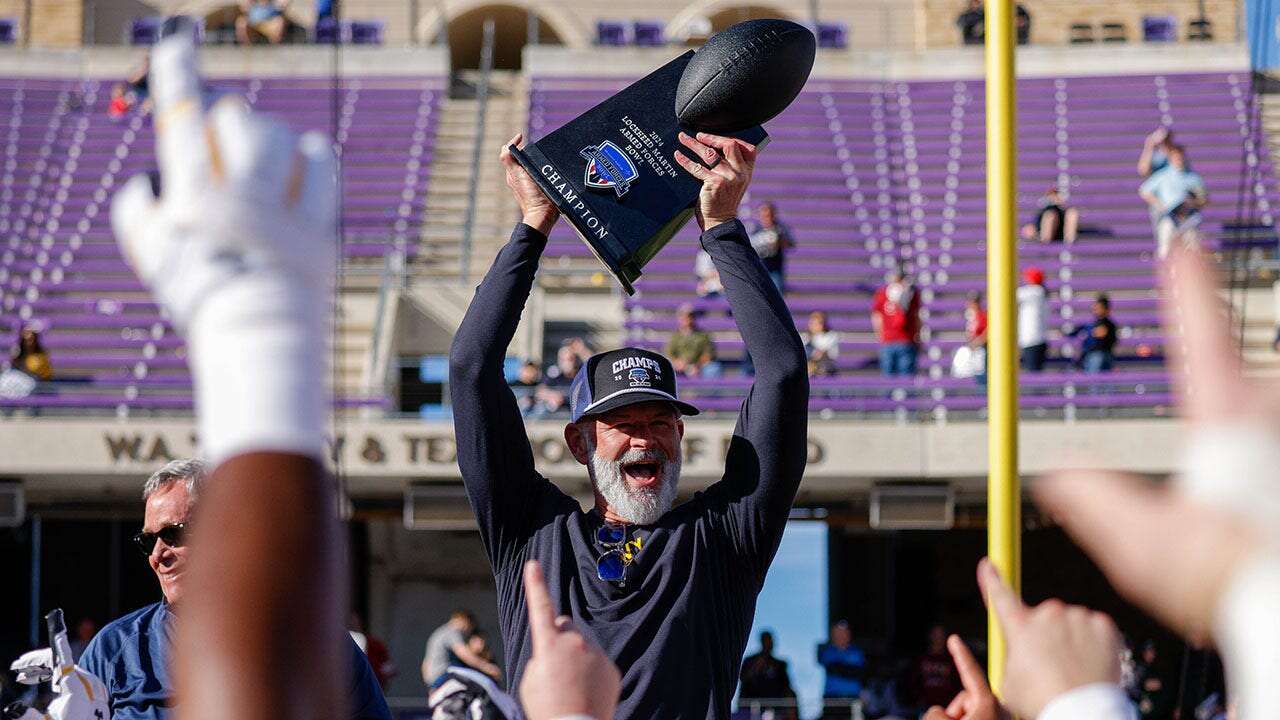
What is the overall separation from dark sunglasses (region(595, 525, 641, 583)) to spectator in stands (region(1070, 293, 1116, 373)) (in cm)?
1061

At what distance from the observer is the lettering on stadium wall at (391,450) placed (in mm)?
12680

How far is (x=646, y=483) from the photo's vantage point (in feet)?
10.9

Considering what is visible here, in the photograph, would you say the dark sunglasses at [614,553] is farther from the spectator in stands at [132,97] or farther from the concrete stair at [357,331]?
the spectator in stands at [132,97]

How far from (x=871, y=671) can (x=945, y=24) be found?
9757mm

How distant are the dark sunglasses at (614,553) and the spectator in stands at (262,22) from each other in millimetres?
17292

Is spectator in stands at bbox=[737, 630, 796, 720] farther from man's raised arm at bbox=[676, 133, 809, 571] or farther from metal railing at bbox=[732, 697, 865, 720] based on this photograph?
man's raised arm at bbox=[676, 133, 809, 571]

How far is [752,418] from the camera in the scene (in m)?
3.32

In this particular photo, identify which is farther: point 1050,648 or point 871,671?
point 871,671

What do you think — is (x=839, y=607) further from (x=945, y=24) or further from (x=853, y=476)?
(x=945, y=24)

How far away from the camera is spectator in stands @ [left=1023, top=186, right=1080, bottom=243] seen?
1549 cm

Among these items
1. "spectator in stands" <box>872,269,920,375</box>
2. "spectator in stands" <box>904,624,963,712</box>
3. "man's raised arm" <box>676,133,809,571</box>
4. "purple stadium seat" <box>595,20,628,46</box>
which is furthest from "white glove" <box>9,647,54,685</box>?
"purple stadium seat" <box>595,20,628,46</box>

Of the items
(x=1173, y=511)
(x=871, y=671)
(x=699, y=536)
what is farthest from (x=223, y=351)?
(x=871, y=671)

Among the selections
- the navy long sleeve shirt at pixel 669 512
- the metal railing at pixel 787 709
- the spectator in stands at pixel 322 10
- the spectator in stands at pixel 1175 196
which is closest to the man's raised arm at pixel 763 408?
the navy long sleeve shirt at pixel 669 512

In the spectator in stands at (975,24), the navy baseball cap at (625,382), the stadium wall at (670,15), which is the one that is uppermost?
the stadium wall at (670,15)
